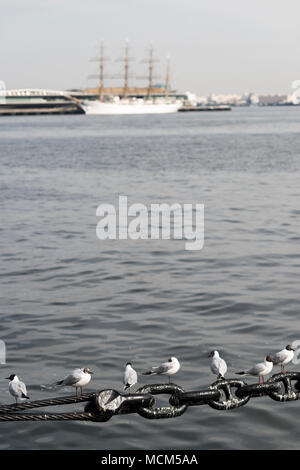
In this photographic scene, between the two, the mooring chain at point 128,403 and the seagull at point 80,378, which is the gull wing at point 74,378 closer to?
the seagull at point 80,378

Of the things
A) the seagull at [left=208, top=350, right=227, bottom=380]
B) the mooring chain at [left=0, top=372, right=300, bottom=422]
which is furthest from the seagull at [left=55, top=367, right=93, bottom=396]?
the mooring chain at [left=0, top=372, right=300, bottom=422]

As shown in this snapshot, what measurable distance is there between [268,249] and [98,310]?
6.76 meters

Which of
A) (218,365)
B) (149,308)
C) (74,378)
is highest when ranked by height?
(149,308)

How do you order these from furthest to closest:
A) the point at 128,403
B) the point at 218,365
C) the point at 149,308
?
the point at 149,308 < the point at 218,365 < the point at 128,403

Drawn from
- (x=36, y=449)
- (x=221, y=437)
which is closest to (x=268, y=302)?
(x=221, y=437)

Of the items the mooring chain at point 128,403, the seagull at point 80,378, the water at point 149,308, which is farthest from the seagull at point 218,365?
the mooring chain at point 128,403

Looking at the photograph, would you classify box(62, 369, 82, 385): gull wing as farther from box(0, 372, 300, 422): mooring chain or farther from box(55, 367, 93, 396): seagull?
box(0, 372, 300, 422): mooring chain

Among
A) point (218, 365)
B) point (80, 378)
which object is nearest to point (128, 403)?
point (80, 378)

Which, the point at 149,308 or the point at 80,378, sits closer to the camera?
the point at 80,378

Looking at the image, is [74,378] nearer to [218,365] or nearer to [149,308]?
[218,365]

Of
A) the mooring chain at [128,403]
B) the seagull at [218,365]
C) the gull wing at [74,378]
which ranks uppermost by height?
the seagull at [218,365]

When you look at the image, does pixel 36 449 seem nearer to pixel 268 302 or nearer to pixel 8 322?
pixel 8 322

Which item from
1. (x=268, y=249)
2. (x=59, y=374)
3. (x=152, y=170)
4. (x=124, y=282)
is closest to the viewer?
(x=59, y=374)

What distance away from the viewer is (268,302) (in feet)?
42.2
